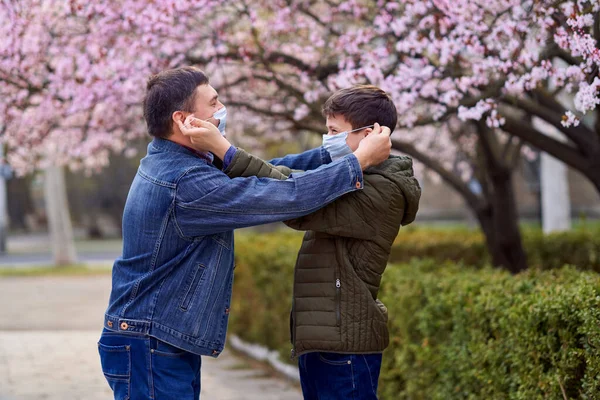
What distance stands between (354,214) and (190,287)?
0.61 meters

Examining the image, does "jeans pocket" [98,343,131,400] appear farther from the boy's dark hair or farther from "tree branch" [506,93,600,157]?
"tree branch" [506,93,600,157]

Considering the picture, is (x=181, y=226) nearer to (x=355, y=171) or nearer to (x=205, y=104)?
(x=205, y=104)

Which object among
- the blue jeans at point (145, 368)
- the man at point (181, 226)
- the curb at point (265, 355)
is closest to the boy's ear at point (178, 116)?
the man at point (181, 226)

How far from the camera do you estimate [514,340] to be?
408cm

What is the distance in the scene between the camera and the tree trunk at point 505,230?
25.9 ft

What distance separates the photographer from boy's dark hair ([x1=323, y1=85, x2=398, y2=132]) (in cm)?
295

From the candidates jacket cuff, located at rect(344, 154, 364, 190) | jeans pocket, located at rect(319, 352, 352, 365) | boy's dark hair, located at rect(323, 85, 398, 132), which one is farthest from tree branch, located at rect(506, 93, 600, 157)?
jeans pocket, located at rect(319, 352, 352, 365)

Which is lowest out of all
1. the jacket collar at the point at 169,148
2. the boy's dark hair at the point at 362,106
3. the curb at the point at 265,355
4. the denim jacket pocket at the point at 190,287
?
the curb at the point at 265,355

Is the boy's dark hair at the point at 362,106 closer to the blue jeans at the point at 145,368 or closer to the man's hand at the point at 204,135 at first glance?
the man's hand at the point at 204,135

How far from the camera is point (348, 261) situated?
2.91m

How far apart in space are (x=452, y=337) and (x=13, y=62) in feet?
12.3

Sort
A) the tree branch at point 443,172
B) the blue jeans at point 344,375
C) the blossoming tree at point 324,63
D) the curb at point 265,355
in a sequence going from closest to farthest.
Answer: the blue jeans at point 344,375
the blossoming tree at point 324,63
the tree branch at point 443,172
the curb at point 265,355

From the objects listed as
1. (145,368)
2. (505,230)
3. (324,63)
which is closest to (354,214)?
(145,368)

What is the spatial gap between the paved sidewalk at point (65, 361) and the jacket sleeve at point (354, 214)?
13.8ft
